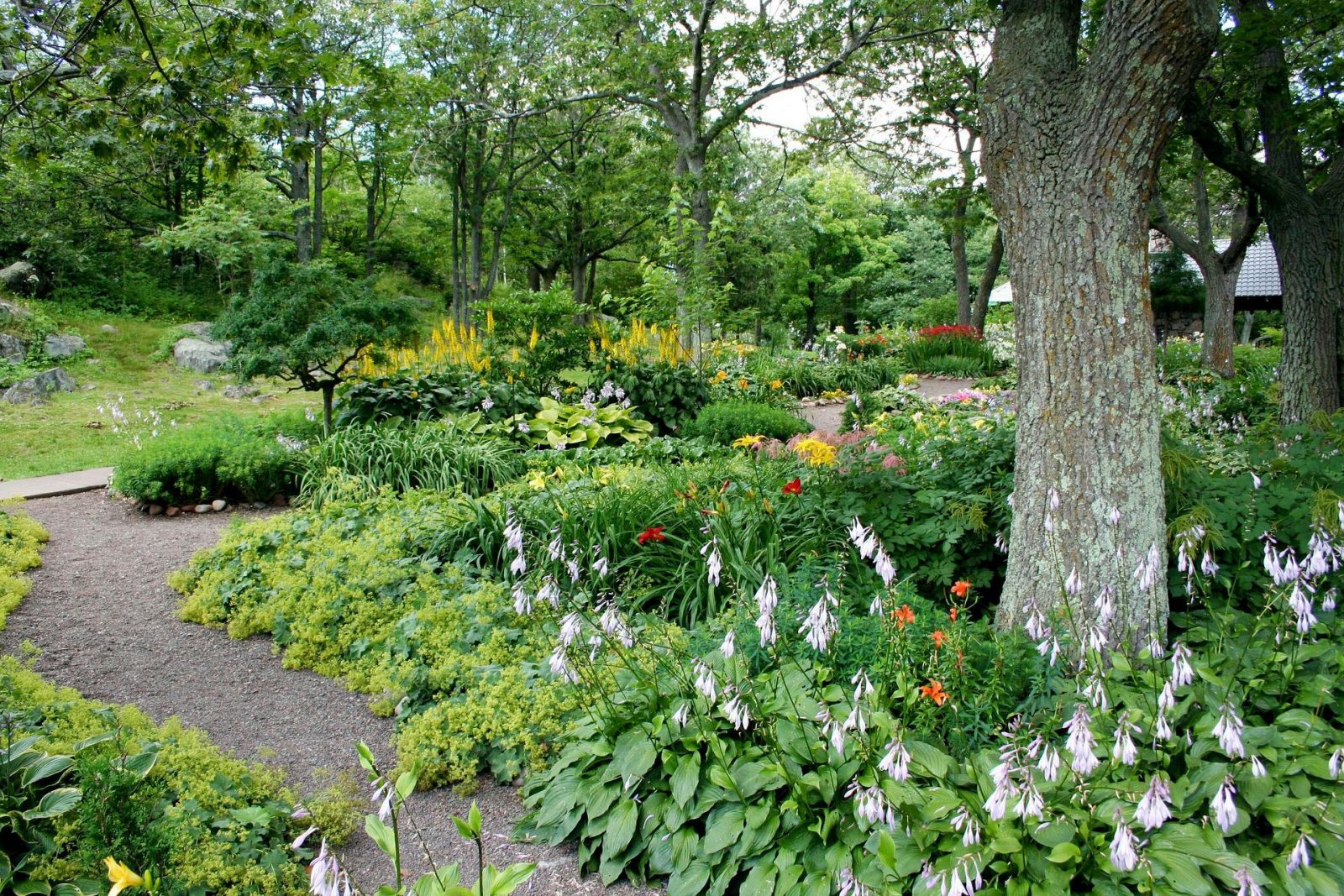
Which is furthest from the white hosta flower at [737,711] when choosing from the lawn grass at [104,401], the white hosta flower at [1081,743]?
the lawn grass at [104,401]

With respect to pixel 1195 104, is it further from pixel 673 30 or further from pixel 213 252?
pixel 213 252

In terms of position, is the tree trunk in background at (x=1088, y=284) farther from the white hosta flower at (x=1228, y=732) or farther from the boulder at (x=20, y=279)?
the boulder at (x=20, y=279)

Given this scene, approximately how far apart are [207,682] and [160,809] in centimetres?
175

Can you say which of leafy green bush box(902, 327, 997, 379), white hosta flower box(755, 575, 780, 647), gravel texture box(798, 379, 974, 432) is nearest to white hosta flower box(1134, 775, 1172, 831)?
white hosta flower box(755, 575, 780, 647)

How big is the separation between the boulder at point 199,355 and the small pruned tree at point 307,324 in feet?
26.7

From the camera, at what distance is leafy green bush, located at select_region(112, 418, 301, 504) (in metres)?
7.08

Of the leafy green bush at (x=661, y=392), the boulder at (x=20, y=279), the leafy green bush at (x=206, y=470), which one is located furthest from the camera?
the boulder at (x=20, y=279)

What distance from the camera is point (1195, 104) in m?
5.56

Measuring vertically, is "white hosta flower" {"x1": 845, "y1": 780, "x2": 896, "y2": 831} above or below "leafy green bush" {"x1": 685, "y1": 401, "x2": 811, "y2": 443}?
below

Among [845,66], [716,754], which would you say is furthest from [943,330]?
[716,754]

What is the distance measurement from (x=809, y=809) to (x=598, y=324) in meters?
7.85

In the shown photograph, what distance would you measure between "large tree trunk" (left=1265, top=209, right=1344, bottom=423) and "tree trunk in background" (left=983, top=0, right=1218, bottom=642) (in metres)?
4.50

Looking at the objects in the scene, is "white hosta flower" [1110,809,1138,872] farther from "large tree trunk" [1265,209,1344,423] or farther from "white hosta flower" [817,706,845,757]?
"large tree trunk" [1265,209,1344,423]

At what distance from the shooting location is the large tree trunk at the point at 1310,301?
6.38 metres
